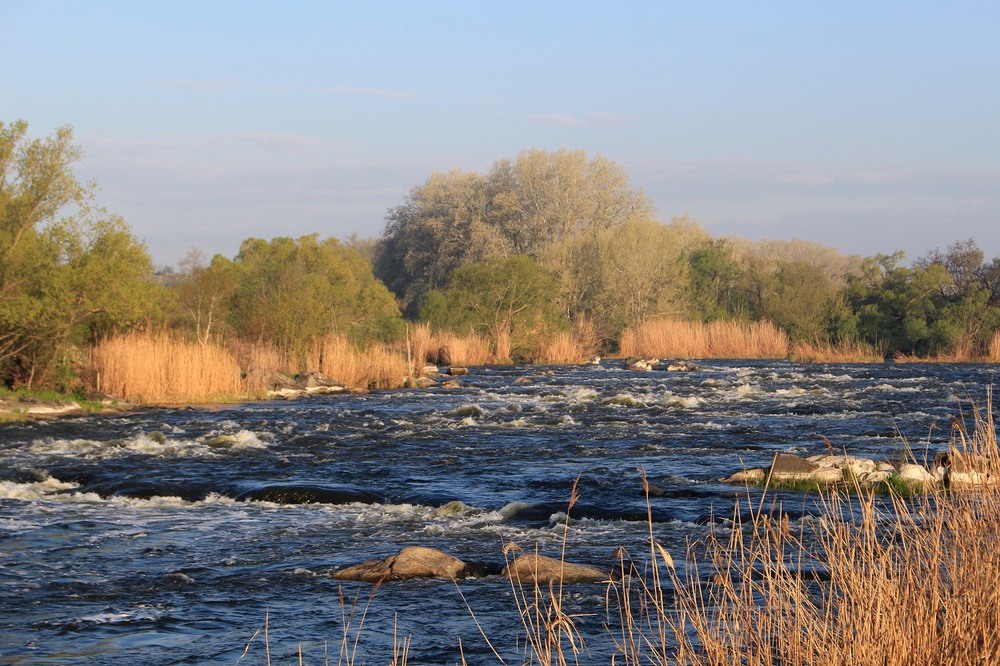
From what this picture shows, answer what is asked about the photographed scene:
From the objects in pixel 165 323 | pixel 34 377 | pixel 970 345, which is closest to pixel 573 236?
pixel 970 345

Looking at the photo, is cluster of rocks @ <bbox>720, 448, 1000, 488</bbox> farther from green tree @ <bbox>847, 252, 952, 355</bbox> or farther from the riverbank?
green tree @ <bbox>847, 252, 952, 355</bbox>

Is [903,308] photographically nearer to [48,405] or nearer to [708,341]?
[708,341]

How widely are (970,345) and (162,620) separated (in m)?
37.2

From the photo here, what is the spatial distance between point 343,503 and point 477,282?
31096 millimetres

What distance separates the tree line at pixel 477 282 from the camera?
833 inches

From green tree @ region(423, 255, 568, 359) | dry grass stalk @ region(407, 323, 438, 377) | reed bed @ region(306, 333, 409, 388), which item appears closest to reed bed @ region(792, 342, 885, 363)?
green tree @ region(423, 255, 568, 359)

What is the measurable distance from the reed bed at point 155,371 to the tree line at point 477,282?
56 cm

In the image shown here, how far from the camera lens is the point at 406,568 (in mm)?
7824

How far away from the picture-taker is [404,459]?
48.6ft

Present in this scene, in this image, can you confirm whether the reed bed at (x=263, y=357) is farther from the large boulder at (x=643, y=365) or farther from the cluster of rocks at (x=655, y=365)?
the cluster of rocks at (x=655, y=365)

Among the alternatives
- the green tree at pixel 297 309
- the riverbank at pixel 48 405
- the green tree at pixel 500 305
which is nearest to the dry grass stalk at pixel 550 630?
the riverbank at pixel 48 405

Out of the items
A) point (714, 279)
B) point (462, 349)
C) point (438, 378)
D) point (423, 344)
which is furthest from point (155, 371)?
point (714, 279)

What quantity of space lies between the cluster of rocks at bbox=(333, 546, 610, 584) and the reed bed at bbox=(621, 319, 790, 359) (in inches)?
1368

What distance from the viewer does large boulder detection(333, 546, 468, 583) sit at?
7.79 meters
